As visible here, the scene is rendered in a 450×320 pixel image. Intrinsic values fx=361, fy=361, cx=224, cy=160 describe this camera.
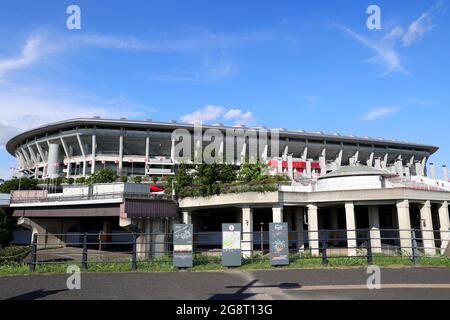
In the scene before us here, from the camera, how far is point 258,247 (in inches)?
1289

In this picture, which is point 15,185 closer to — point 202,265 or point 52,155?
point 52,155

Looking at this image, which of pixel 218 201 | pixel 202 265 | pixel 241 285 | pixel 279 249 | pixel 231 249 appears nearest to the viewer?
pixel 241 285

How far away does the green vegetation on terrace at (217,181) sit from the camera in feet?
97.8

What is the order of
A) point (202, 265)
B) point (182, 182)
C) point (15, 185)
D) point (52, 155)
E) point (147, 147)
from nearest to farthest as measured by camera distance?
point (202, 265), point (182, 182), point (15, 185), point (147, 147), point (52, 155)

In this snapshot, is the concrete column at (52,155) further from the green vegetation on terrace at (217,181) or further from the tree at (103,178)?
the green vegetation on terrace at (217,181)

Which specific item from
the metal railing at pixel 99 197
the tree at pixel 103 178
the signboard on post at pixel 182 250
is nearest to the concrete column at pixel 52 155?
the tree at pixel 103 178

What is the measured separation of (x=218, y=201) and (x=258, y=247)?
604 cm

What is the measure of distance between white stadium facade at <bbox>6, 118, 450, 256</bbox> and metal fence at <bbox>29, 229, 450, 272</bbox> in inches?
12.7

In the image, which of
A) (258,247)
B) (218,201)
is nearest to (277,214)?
(218,201)

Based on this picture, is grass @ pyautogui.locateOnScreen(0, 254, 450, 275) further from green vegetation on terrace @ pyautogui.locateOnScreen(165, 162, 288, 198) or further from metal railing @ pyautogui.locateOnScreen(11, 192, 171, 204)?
metal railing @ pyautogui.locateOnScreen(11, 192, 171, 204)

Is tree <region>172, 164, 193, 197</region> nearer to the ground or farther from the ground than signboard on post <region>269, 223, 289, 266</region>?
farther from the ground

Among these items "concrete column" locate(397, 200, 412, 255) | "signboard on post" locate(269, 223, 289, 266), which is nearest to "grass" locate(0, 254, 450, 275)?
"signboard on post" locate(269, 223, 289, 266)

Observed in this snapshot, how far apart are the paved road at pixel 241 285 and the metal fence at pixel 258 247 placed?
4.22 ft

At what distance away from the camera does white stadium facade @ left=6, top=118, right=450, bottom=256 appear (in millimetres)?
28219
